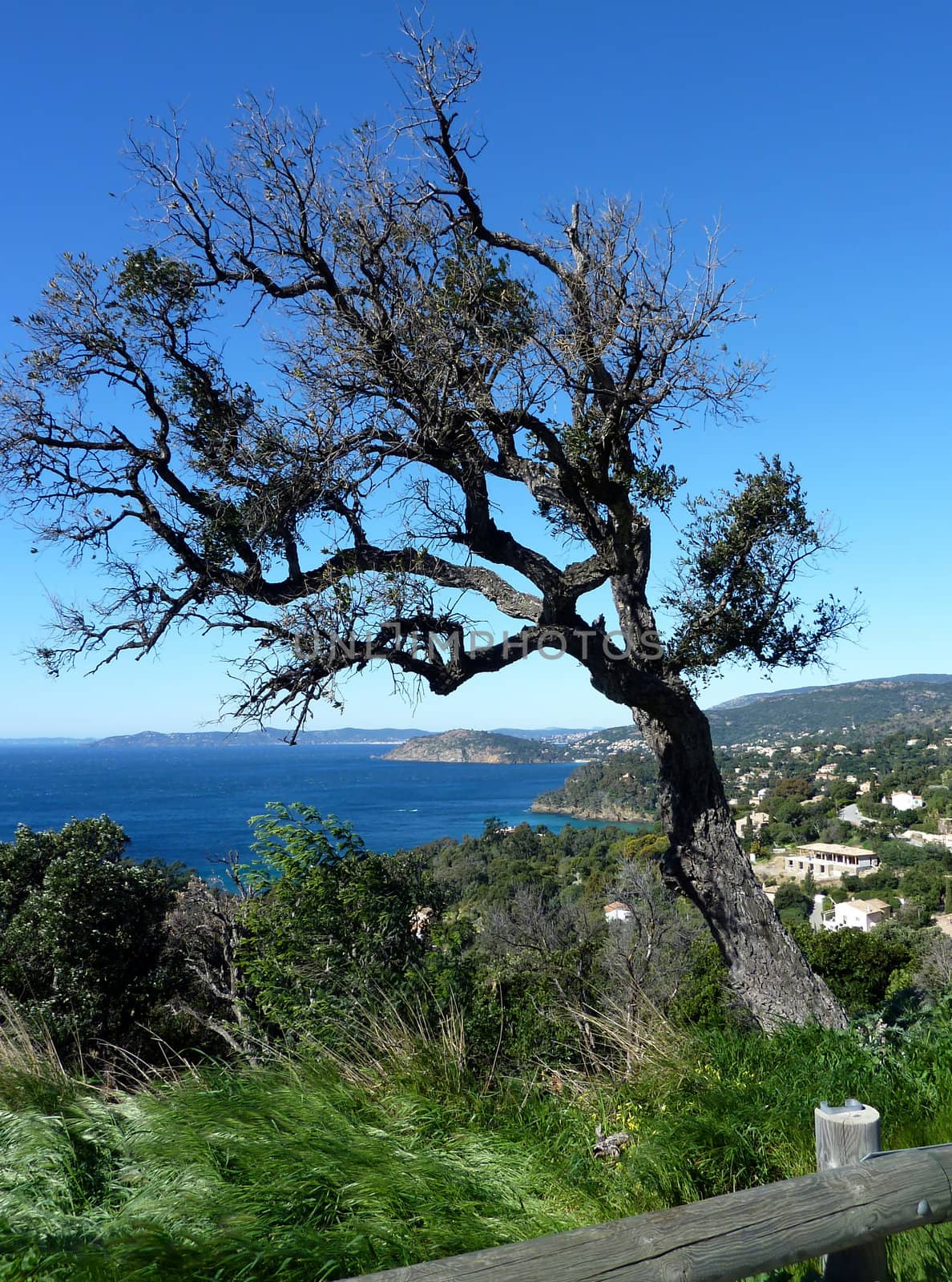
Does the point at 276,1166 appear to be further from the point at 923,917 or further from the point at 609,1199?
the point at 923,917

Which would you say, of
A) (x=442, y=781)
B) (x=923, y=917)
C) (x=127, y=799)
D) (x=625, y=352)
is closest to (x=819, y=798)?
(x=923, y=917)

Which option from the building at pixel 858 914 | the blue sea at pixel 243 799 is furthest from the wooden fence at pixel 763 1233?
the building at pixel 858 914

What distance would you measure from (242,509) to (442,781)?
490 ft

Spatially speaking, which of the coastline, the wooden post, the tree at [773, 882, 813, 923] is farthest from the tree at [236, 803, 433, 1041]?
the coastline

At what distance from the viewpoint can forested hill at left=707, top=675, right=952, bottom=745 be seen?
9319 cm

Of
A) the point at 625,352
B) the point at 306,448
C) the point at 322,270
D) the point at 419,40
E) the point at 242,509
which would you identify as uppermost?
the point at 419,40

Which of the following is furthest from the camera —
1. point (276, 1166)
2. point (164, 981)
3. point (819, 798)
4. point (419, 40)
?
point (819, 798)

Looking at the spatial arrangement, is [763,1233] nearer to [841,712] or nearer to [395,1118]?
[395,1118]

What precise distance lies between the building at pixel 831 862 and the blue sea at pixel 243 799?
14494mm

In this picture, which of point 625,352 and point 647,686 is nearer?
point 625,352

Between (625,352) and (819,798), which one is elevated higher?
(625,352)

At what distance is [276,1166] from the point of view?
9.39 feet

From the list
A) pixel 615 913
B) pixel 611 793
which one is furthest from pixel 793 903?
pixel 611 793

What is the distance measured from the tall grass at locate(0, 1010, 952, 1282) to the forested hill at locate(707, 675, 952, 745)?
88262 mm
